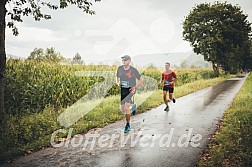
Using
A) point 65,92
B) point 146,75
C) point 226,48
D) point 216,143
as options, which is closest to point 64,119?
point 65,92

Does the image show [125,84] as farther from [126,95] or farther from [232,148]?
[232,148]

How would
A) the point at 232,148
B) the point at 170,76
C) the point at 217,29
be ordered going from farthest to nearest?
the point at 217,29, the point at 170,76, the point at 232,148

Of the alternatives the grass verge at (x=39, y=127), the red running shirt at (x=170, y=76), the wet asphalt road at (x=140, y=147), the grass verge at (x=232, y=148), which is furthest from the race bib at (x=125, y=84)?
the red running shirt at (x=170, y=76)

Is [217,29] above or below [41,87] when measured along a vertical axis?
above

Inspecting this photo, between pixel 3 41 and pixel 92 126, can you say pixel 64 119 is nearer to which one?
pixel 92 126

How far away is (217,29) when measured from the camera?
114 ft

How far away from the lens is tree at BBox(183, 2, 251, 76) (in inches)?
1368

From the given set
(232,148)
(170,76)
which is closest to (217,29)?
(170,76)

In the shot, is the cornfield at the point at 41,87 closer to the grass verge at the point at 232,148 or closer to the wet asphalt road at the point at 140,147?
the wet asphalt road at the point at 140,147

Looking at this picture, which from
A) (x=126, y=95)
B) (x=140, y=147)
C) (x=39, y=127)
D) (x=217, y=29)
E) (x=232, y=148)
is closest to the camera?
(x=232, y=148)

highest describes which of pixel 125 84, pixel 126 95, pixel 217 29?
pixel 217 29

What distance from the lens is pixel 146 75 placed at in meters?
19.1

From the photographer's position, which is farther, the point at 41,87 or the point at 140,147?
the point at 41,87

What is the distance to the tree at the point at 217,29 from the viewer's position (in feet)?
114
